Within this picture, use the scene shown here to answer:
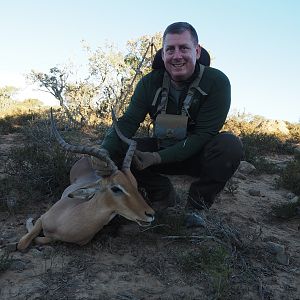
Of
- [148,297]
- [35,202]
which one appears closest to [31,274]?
[148,297]

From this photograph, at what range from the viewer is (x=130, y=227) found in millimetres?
5160

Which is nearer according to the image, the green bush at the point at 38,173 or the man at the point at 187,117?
the man at the point at 187,117

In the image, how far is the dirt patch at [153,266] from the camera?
372 cm

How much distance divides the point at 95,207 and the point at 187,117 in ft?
4.84

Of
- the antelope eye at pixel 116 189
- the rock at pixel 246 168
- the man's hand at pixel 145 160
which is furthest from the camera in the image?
the rock at pixel 246 168

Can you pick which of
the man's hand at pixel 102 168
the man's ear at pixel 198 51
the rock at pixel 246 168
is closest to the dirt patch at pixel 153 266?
the man's hand at pixel 102 168

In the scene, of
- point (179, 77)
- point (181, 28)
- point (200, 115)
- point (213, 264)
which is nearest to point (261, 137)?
point (200, 115)

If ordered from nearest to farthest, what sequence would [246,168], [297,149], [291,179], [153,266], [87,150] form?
[153,266]
[87,150]
[291,179]
[246,168]
[297,149]

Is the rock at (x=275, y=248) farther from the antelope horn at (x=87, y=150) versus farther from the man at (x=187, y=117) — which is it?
the antelope horn at (x=87, y=150)

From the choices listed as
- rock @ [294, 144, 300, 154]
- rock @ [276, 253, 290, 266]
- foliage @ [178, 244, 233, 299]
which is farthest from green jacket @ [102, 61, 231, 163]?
rock @ [294, 144, 300, 154]

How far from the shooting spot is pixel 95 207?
4.55m

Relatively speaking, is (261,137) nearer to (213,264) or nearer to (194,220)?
(194,220)

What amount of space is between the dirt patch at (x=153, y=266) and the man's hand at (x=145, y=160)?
644 millimetres

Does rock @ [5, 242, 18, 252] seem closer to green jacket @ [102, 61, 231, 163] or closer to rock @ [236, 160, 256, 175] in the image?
green jacket @ [102, 61, 231, 163]
